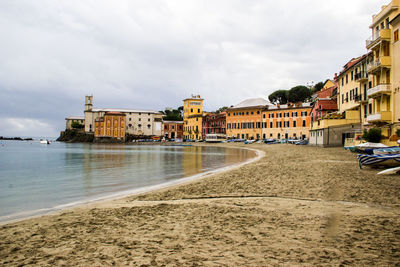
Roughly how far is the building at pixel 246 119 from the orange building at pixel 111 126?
171ft

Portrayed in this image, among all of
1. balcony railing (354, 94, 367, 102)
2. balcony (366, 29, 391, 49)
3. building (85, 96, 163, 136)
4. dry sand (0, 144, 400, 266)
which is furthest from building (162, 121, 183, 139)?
dry sand (0, 144, 400, 266)

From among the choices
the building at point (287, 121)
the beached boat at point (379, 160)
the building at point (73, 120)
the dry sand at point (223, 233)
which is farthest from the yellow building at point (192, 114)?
the dry sand at point (223, 233)

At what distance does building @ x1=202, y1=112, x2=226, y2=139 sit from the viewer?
340ft

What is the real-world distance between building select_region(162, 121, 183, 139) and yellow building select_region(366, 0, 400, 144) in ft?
356

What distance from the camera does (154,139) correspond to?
133m

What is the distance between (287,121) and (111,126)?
3057 inches

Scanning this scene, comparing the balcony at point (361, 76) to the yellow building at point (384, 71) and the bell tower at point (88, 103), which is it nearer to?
the yellow building at point (384, 71)

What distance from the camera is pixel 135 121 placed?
13362 cm

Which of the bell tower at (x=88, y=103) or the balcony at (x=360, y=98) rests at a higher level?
the bell tower at (x=88, y=103)

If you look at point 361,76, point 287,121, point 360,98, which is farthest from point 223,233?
point 287,121

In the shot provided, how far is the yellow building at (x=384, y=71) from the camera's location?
98.3 ft

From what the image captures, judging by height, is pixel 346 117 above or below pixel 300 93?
below

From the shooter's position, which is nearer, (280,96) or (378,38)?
(378,38)

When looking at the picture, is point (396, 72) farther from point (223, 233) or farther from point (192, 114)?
point (192, 114)
